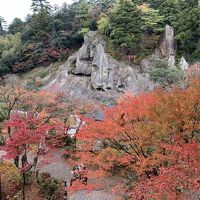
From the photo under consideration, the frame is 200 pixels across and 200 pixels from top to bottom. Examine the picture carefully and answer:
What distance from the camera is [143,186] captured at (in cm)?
1420

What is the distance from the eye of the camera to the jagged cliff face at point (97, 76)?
37.6 meters

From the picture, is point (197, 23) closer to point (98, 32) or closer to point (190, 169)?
point (98, 32)

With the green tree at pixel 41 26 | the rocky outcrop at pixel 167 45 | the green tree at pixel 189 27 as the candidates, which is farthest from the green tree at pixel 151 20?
the green tree at pixel 41 26

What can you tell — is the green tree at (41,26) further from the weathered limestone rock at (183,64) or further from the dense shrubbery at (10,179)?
the dense shrubbery at (10,179)

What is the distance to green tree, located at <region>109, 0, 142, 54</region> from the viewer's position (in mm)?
38156

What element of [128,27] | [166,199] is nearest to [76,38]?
[128,27]

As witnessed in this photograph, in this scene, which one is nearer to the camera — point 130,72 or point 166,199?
point 166,199

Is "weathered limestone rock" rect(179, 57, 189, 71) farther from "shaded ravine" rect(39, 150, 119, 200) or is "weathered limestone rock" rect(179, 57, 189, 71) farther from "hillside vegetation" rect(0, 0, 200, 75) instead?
"shaded ravine" rect(39, 150, 119, 200)

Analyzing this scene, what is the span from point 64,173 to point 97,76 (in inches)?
693

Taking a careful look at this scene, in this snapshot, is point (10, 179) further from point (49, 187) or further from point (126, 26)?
point (126, 26)

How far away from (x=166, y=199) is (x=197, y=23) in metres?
27.7

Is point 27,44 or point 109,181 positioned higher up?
point 27,44

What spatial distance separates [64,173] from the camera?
23859mm

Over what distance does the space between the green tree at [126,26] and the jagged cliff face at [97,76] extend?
7.23ft
